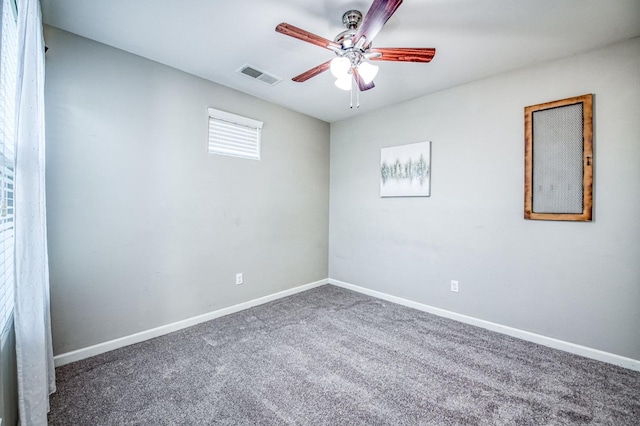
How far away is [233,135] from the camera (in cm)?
313

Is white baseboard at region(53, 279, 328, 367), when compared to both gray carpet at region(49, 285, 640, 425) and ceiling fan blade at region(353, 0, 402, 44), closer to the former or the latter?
gray carpet at region(49, 285, 640, 425)

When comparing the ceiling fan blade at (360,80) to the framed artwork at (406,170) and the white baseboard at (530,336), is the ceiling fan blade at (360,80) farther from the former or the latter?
the white baseboard at (530,336)

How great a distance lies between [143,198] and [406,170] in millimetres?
2897

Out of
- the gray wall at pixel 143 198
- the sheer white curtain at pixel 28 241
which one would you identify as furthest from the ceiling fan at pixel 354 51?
the gray wall at pixel 143 198

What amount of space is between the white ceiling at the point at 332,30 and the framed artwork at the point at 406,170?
0.85m

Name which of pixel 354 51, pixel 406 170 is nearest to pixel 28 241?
pixel 354 51

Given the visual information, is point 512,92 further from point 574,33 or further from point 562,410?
point 562,410

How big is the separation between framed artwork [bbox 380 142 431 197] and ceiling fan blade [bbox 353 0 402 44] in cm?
184

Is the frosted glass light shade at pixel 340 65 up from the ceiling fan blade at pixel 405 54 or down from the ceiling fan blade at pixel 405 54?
down

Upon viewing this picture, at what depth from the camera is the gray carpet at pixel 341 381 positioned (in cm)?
162

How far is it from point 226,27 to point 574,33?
2650 mm

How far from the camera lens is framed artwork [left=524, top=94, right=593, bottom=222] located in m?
2.26

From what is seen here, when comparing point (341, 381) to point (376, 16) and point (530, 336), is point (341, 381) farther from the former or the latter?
point (376, 16)

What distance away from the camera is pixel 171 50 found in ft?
7.75
